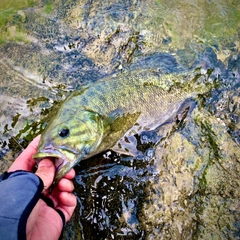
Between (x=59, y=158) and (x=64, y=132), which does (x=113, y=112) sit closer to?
(x=64, y=132)

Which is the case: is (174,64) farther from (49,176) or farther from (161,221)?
(49,176)

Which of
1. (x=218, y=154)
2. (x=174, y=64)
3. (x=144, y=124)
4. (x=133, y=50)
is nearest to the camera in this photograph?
(x=218, y=154)

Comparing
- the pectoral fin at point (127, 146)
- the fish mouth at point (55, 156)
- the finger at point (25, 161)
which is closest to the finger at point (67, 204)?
the fish mouth at point (55, 156)

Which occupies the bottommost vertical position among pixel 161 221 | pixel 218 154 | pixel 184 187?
pixel 161 221

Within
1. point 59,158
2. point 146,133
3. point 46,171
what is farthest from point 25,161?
point 146,133

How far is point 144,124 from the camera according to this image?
3777mm

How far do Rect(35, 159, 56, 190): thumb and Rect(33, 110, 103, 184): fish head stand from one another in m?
0.07

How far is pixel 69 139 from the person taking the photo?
2.96m

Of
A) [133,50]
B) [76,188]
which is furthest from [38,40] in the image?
[76,188]

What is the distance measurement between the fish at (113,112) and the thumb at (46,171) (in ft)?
0.23

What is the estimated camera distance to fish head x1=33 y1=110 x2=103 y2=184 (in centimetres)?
275

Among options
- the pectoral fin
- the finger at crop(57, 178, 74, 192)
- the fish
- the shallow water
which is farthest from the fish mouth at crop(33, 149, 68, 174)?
the pectoral fin

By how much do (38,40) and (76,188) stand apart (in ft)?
8.58

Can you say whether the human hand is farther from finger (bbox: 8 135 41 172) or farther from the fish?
the fish
